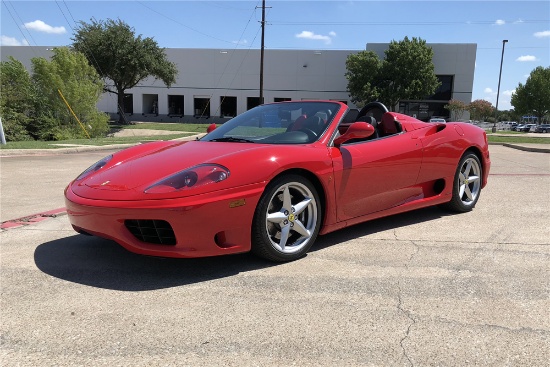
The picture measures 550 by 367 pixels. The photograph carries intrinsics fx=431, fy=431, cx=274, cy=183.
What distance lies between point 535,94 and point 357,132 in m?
72.8

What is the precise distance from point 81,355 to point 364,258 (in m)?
2.26

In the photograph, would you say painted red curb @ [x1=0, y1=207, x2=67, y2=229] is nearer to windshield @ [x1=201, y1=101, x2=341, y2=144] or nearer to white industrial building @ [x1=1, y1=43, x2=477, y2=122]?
windshield @ [x1=201, y1=101, x2=341, y2=144]

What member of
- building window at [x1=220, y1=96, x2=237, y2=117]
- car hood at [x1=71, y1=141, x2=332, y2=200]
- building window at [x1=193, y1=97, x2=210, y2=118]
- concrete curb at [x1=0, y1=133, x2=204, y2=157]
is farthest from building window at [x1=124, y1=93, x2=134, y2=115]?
car hood at [x1=71, y1=141, x2=332, y2=200]

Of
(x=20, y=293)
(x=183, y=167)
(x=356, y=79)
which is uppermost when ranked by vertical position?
(x=356, y=79)

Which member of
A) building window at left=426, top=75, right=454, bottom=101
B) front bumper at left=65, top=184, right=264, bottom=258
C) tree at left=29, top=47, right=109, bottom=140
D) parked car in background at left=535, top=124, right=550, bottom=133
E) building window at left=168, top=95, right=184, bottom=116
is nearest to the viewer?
front bumper at left=65, top=184, right=264, bottom=258

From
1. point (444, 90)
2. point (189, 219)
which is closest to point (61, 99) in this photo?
point (189, 219)

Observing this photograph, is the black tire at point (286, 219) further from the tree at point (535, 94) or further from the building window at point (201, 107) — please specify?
the tree at point (535, 94)

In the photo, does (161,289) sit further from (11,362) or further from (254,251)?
(11,362)

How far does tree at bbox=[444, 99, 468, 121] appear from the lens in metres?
44.2

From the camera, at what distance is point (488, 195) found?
638 centimetres

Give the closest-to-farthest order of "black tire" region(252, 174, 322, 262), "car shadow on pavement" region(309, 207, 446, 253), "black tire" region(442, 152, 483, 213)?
"black tire" region(252, 174, 322, 262), "car shadow on pavement" region(309, 207, 446, 253), "black tire" region(442, 152, 483, 213)

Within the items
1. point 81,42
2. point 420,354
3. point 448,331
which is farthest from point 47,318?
point 81,42

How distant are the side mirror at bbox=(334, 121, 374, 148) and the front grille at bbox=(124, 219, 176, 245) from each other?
1.66 m

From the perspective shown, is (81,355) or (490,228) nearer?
(81,355)
